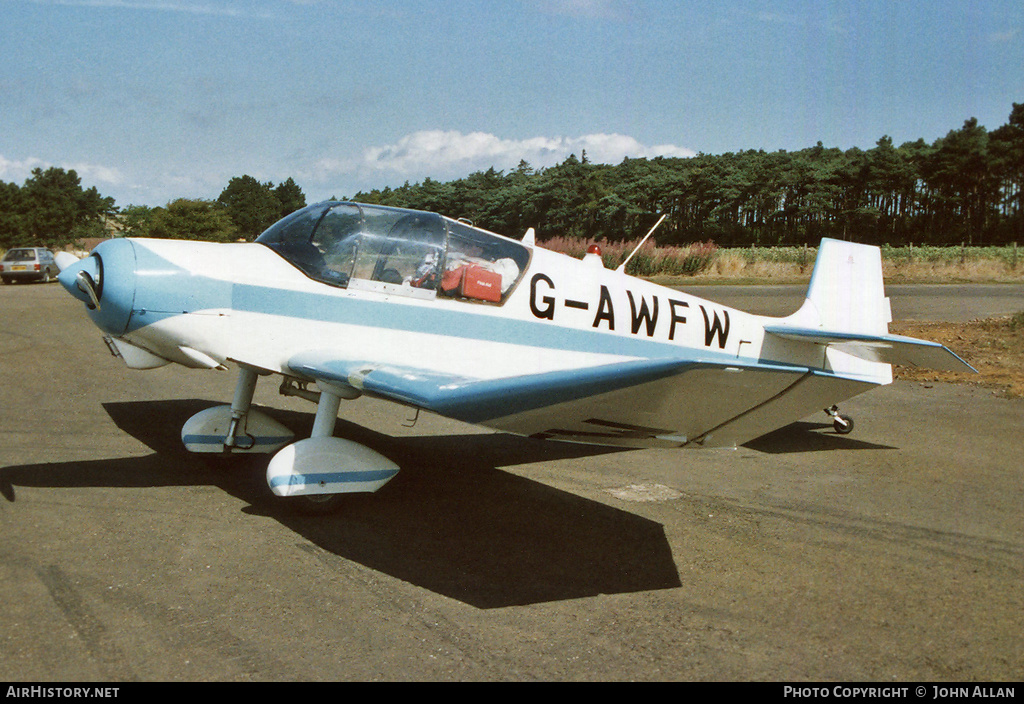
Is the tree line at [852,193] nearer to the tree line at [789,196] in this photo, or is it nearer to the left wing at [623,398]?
the tree line at [789,196]

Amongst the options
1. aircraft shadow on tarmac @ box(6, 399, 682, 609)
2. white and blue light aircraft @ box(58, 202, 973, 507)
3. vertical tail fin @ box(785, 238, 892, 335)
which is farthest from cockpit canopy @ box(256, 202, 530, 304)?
vertical tail fin @ box(785, 238, 892, 335)

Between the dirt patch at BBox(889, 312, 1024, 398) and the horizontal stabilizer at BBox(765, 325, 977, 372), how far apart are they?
209 inches

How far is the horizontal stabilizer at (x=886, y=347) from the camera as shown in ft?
15.6

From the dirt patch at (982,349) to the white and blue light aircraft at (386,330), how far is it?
6.04 metres

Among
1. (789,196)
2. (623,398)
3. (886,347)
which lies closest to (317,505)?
(623,398)

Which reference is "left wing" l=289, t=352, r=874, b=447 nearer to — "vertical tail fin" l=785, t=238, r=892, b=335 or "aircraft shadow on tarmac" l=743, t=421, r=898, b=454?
"vertical tail fin" l=785, t=238, r=892, b=335

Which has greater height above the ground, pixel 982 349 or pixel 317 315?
pixel 982 349

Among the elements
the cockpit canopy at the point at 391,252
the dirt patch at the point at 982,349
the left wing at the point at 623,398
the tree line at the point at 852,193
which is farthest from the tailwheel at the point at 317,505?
the tree line at the point at 852,193

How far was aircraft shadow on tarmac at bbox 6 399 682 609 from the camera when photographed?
4137 mm

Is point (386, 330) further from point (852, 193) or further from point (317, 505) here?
point (852, 193)

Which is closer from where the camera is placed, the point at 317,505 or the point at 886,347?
the point at 317,505

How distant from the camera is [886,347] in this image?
5.34 metres

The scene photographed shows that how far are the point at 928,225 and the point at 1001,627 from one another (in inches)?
3112

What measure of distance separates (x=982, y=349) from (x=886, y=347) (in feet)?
30.0
